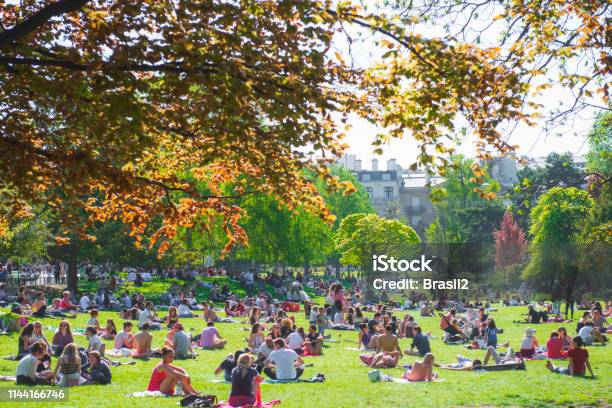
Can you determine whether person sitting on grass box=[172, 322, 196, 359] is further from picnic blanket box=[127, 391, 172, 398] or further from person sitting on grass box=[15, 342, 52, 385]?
picnic blanket box=[127, 391, 172, 398]

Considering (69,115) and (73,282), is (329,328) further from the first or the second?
(69,115)

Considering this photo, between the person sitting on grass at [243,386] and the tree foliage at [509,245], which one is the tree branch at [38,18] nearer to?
the person sitting on grass at [243,386]

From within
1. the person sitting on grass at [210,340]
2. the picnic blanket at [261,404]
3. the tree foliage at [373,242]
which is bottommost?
the picnic blanket at [261,404]

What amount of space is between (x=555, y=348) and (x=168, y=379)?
451 inches

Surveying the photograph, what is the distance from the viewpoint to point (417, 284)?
5572 cm

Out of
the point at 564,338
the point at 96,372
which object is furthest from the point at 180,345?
the point at 564,338

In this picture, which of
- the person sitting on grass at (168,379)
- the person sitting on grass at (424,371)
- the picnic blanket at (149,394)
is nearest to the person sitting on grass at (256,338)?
the person sitting on grass at (424,371)

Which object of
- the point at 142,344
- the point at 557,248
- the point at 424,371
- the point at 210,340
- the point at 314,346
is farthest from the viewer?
the point at 557,248

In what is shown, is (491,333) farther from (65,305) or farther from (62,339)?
(65,305)

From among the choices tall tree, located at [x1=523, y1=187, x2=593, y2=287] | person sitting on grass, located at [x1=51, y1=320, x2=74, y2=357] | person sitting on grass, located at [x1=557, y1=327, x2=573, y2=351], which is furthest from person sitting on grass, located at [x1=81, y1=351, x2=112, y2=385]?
tall tree, located at [x1=523, y1=187, x2=593, y2=287]

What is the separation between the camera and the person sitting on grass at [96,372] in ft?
53.1

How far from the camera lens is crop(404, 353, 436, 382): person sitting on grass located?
17750 millimetres

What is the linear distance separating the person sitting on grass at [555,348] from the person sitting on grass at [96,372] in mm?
11833

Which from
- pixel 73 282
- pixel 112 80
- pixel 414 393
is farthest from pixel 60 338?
pixel 73 282
